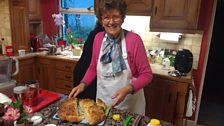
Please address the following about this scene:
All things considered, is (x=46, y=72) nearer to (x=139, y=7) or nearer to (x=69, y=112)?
(x=139, y=7)

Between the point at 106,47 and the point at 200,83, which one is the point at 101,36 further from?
the point at 200,83

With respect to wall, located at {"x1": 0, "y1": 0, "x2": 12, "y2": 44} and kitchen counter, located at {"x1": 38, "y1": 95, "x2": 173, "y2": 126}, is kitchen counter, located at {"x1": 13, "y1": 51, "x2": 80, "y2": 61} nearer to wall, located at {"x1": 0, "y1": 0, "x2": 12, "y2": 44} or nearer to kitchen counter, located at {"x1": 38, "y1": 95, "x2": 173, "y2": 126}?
wall, located at {"x1": 0, "y1": 0, "x2": 12, "y2": 44}

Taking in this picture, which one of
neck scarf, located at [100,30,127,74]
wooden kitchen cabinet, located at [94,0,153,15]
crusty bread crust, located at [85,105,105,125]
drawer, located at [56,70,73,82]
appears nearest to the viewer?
crusty bread crust, located at [85,105,105,125]

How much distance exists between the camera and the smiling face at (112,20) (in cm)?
123

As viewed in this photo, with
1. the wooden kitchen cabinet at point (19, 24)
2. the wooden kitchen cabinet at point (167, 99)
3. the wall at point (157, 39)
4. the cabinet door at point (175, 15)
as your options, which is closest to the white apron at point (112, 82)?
the wooden kitchen cabinet at point (167, 99)

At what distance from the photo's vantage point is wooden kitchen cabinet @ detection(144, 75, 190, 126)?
6.81 feet

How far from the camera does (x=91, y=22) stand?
3.19m

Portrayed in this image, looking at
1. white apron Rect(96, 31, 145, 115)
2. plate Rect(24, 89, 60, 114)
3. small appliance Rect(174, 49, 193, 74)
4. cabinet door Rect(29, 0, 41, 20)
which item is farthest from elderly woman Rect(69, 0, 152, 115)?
cabinet door Rect(29, 0, 41, 20)

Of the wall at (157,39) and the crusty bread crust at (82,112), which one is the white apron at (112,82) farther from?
the wall at (157,39)

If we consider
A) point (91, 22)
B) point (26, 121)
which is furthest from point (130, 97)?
point (91, 22)

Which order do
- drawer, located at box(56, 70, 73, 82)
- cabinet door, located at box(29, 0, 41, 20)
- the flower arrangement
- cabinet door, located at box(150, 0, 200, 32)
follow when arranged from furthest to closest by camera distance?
cabinet door, located at box(29, 0, 41, 20)
drawer, located at box(56, 70, 73, 82)
cabinet door, located at box(150, 0, 200, 32)
the flower arrangement

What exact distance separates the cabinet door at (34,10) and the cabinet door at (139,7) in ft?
5.00

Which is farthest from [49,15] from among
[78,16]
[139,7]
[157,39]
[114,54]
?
[114,54]

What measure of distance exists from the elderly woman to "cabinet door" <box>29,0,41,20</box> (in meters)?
1.94
